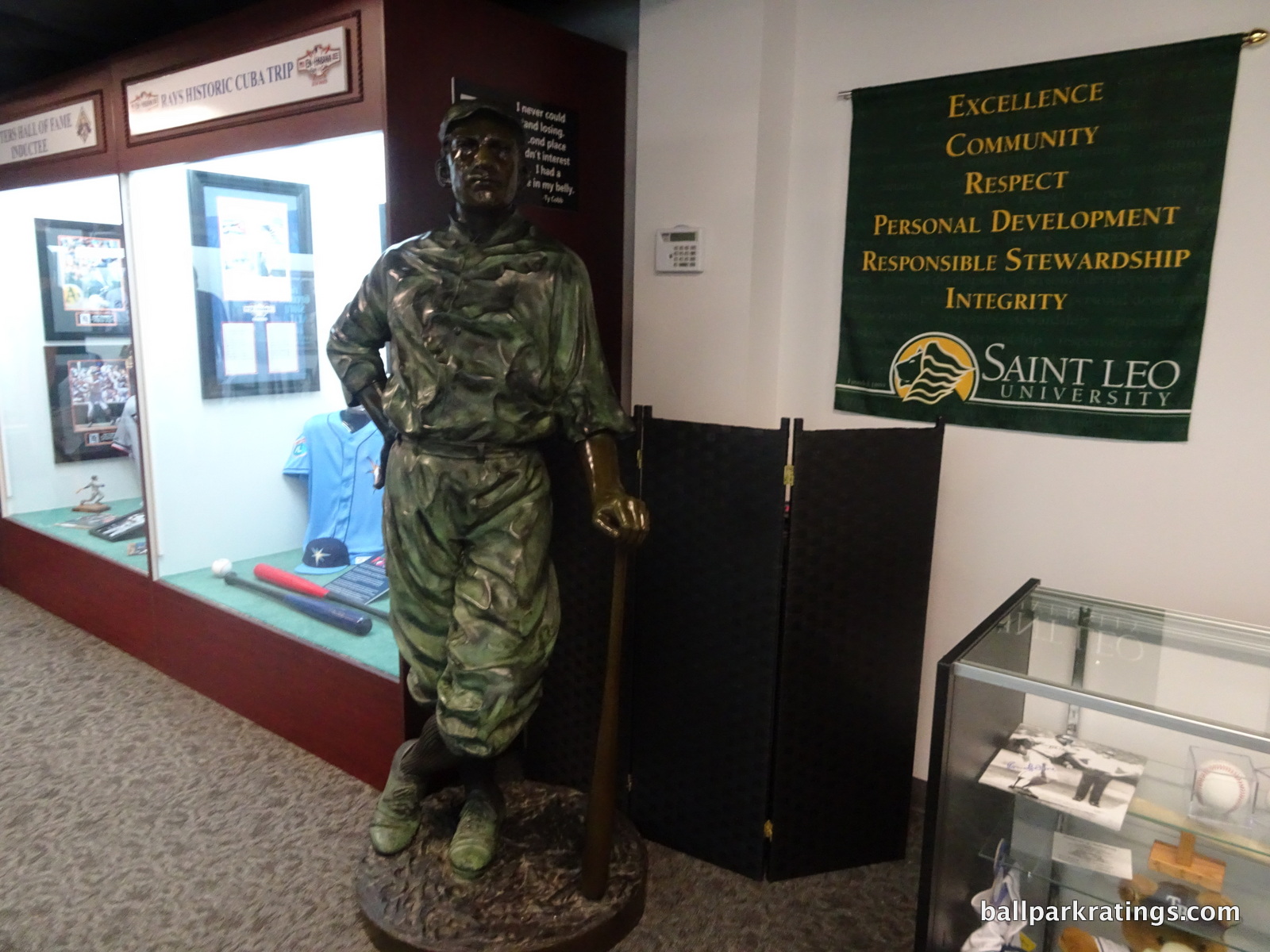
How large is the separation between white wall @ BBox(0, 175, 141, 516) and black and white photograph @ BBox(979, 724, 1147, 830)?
3309 millimetres

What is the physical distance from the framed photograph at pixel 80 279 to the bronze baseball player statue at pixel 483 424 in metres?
2.01

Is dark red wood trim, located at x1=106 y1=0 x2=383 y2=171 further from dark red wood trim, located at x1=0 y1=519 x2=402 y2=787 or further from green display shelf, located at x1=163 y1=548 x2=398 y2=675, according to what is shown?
dark red wood trim, located at x1=0 y1=519 x2=402 y2=787

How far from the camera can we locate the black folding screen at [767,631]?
1939 millimetres

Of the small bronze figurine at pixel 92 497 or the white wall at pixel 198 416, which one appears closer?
the white wall at pixel 198 416

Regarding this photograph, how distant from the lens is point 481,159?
164 centimetres

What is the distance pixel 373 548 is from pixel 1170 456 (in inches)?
89.8

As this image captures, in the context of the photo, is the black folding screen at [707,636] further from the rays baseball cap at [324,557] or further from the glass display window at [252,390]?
the rays baseball cap at [324,557]

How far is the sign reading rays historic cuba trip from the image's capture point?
1.86m

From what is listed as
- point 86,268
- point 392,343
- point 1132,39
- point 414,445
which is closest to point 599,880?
point 414,445

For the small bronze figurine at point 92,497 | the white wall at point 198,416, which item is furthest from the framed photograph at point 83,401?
the white wall at point 198,416

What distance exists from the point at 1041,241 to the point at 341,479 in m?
2.22

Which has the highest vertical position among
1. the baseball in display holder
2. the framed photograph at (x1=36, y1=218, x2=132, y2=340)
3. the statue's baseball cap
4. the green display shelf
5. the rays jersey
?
the statue's baseball cap

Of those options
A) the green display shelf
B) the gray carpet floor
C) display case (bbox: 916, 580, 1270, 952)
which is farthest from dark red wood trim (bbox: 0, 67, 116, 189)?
display case (bbox: 916, 580, 1270, 952)

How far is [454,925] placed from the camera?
1.74 meters
